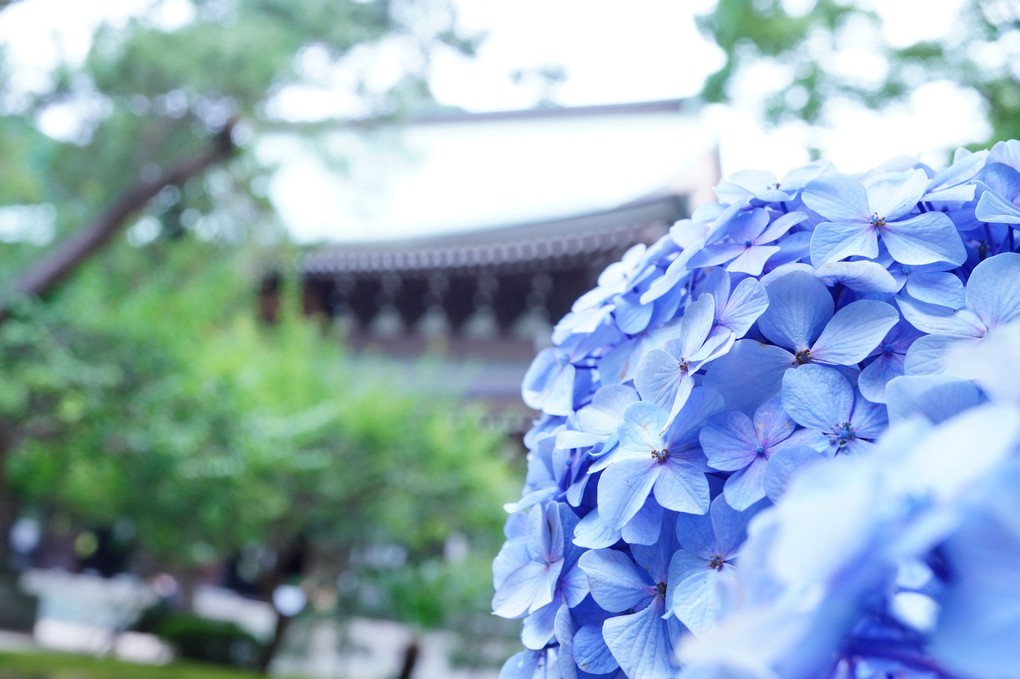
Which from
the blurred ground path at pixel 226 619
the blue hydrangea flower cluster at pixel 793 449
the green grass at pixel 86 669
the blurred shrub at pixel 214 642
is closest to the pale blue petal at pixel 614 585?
the blue hydrangea flower cluster at pixel 793 449

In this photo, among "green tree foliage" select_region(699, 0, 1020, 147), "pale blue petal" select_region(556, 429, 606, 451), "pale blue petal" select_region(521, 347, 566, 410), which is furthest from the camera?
"green tree foliage" select_region(699, 0, 1020, 147)

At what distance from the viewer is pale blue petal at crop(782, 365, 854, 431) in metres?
0.55

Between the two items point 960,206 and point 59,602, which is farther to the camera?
point 59,602

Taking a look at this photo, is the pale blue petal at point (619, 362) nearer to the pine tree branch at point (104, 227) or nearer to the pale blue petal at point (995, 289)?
the pale blue petal at point (995, 289)

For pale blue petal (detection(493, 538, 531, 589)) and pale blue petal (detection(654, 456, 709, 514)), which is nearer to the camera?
pale blue petal (detection(654, 456, 709, 514))

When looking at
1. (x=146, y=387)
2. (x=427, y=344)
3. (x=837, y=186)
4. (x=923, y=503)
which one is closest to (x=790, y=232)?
(x=837, y=186)

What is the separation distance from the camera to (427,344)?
34.2ft

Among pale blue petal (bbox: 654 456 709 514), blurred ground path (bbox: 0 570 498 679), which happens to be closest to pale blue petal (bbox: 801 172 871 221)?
pale blue petal (bbox: 654 456 709 514)

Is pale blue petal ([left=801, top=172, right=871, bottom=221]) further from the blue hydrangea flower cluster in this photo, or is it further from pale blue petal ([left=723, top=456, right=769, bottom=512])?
pale blue petal ([left=723, top=456, right=769, bottom=512])

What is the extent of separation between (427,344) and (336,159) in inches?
138

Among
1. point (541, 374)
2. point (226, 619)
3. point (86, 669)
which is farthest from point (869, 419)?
point (226, 619)

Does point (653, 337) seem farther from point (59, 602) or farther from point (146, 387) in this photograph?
point (59, 602)

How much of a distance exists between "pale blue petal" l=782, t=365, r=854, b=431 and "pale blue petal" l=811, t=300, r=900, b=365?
0.07 feet

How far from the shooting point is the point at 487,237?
9781 mm
